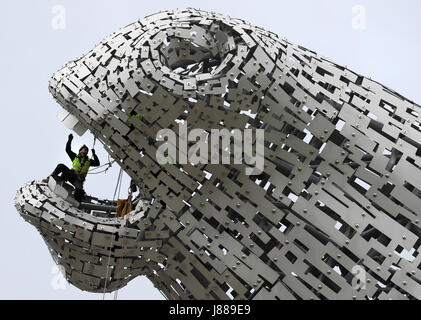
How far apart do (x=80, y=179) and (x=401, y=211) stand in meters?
5.66

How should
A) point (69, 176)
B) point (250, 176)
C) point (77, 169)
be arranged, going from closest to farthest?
1. point (250, 176)
2. point (69, 176)
3. point (77, 169)

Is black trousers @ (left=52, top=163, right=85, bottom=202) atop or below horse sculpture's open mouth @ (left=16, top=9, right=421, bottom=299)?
below

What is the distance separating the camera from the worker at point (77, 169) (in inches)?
593

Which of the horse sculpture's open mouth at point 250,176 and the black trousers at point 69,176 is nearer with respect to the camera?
the horse sculpture's open mouth at point 250,176

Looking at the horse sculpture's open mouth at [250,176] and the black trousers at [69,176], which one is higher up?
the horse sculpture's open mouth at [250,176]

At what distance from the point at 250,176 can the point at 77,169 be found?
10.9 ft

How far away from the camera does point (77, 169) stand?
15.5 m

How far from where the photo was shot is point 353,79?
14.7m

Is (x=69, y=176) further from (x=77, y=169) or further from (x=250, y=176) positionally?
(x=250, y=176)

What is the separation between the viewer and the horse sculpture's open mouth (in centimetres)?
1388

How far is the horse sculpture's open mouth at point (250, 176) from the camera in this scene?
13.9 metres

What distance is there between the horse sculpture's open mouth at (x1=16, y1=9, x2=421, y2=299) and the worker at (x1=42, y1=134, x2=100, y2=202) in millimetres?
384

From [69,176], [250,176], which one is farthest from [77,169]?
[250,176]

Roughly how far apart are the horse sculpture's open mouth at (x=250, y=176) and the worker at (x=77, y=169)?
38 cm
